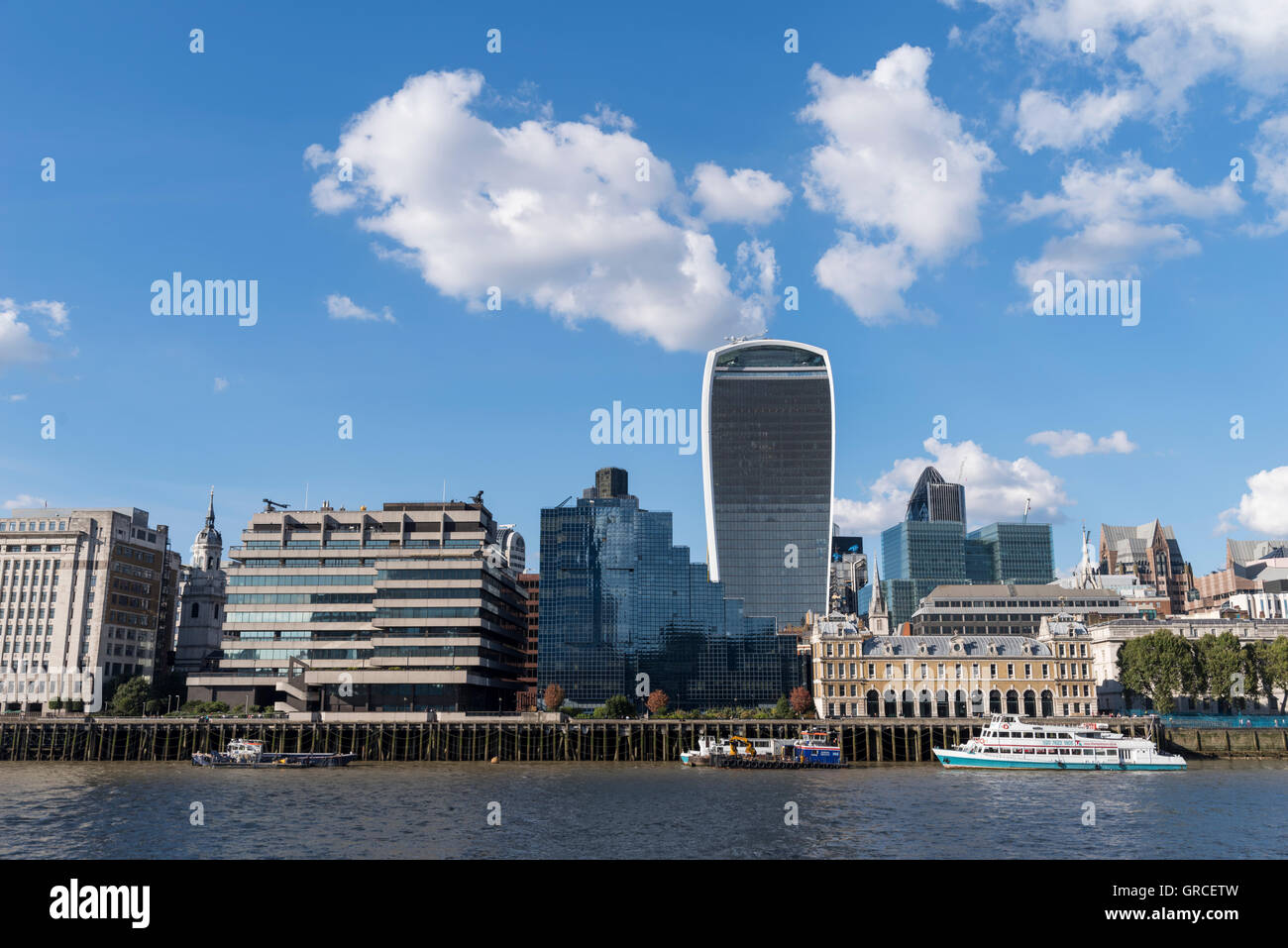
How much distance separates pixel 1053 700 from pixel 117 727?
16301 centimetres

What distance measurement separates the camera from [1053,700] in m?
188

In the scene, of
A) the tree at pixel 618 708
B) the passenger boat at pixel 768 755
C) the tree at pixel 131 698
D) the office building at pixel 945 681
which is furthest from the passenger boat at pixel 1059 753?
the tree at pixel 131 698

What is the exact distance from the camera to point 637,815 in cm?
7619

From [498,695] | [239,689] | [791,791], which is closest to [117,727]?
[239,689]

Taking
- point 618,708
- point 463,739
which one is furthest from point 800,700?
point 463,739

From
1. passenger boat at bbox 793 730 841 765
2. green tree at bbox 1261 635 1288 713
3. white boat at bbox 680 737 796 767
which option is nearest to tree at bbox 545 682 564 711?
white boat at bbox 680 737 796 767

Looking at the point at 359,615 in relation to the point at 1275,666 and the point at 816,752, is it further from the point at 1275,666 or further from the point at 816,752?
the point at 1275,666

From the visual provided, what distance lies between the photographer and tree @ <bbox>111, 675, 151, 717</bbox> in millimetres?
176375

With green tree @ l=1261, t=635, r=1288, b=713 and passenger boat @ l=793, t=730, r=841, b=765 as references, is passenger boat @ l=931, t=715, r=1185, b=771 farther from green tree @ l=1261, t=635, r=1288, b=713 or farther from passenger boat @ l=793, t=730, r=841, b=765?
green tree @ l=1261, t=635, r=1288, b=713

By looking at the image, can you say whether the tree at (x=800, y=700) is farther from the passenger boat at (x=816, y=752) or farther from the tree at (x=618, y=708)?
the passenger boat at (x=816, y=752)

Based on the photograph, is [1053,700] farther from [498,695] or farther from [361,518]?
[361,518]

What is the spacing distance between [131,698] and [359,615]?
42.9m
